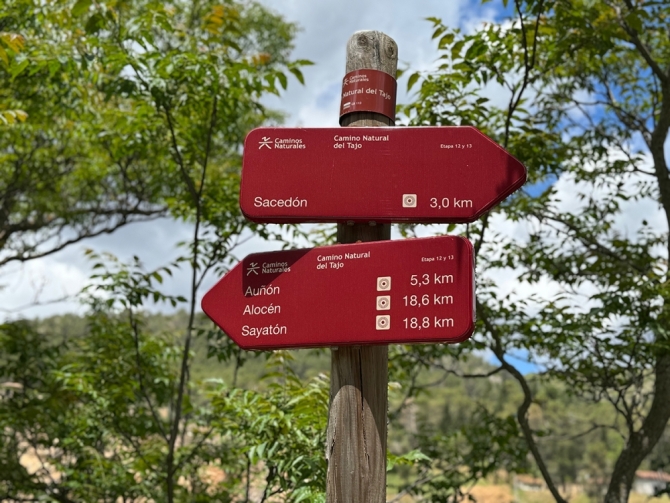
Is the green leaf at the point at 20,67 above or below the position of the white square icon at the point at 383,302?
above

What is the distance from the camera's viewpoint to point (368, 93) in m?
1.96

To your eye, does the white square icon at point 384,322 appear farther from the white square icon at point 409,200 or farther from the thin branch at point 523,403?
the thin branch at point 523,403

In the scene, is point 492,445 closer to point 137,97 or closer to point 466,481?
point 466,481

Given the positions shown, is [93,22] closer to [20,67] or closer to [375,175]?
[20,67]

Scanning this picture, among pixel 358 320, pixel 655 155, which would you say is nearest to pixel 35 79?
pixel 358 320

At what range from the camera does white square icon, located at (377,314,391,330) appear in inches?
64.6

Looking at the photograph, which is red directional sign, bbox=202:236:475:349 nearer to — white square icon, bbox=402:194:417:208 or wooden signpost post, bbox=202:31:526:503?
wooden signpost post, bbox=202:31:526:503

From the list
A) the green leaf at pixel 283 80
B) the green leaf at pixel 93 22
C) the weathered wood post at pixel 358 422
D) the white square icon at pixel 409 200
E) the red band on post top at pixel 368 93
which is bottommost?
the weathered wood post at pixel 358 422

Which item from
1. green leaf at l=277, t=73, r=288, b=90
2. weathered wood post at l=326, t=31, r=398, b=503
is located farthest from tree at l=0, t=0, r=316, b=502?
weathered wood post at l=326, t=31, r=398, b=503

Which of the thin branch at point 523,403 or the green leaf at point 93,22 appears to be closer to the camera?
the green leaf at point 93,22

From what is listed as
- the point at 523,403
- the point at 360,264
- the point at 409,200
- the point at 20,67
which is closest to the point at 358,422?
the point at 360,264

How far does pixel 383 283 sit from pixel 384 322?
109 mm

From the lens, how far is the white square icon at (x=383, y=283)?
1666mm

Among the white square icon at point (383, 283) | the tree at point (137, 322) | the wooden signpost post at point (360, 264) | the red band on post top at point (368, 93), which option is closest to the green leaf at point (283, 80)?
the tree at point (137, 322)
